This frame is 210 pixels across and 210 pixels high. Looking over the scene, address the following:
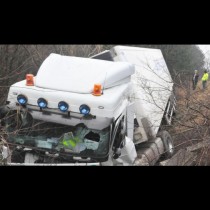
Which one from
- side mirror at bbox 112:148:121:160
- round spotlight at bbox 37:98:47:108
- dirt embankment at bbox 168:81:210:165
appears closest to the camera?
round spotlight at bbox 37:98:47:108

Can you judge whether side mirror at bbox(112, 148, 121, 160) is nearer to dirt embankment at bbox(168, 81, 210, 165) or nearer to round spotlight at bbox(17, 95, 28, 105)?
dirt embankment at bbox(168, 81, 210, 165)

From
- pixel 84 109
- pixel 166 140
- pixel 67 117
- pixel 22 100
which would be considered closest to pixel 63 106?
pixel 67 117

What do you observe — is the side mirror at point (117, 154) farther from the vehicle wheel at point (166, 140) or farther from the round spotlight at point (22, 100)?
the vehicle wheel at point (166, 140)

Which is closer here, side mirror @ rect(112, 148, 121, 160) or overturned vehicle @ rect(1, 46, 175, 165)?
overturned vehicle @ rect(1, 46, 175, 165)

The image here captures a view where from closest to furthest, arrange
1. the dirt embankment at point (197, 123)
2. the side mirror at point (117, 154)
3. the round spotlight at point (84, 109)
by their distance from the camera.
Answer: the round spotlight at point (84, 109) → the side mirror at point (117, 154) → the dirt embankment at point (197, 123)

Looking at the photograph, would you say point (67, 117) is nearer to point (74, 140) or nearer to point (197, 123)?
point (74, 140)

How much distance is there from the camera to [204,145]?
254 inches

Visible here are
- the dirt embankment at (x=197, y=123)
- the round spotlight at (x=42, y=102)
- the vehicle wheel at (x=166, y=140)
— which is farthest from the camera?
the vehicle wheel at (x=166, y=140)

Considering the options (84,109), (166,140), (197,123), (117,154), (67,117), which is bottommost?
(166,140)

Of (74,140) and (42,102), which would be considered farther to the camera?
(42,102)

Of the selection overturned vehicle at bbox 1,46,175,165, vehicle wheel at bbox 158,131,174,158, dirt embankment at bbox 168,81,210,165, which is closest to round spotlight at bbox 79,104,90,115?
overturned vehicle at bbox 1,46,175,165

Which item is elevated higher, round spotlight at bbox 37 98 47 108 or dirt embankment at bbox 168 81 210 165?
round spotlight at bbox 37 98 47 108

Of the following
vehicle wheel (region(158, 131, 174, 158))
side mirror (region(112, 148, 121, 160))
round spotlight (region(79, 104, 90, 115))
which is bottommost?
vehicle wheel (region(158, 131, 174, 158))

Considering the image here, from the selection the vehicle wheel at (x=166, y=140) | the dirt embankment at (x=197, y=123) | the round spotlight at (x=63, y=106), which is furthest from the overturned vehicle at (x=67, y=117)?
the vehicle wheel at (x=166, y=140)
